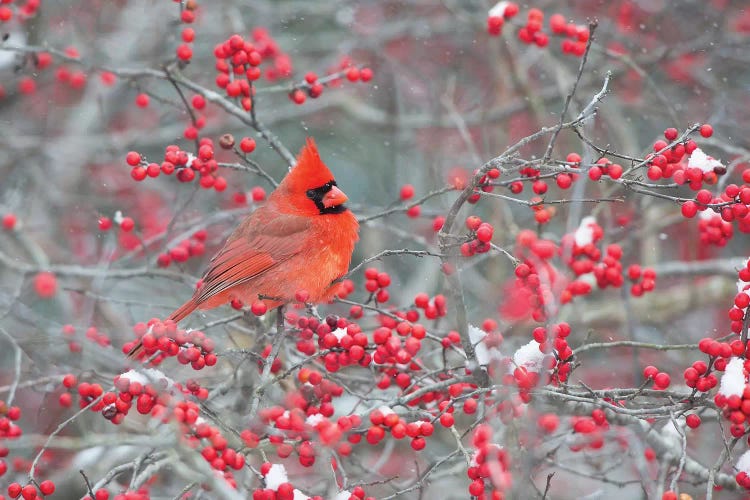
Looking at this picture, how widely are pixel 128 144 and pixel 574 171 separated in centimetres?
377

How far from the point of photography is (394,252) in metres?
2.73

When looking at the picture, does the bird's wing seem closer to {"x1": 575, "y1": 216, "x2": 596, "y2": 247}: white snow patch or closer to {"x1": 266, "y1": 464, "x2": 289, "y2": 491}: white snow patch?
{"x1": 575, "y1": 216, "x2": 596, "y2": 247}: white snow patch

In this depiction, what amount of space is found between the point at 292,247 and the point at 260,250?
0.51 ft

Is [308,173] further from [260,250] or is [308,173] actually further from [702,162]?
[702,162]

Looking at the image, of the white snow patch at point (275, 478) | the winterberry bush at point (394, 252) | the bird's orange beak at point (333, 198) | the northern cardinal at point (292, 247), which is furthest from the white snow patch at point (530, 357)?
the bird's orange beak at point (333, 198)

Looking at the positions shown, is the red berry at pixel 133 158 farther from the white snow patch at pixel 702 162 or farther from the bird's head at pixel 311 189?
the white snow patch at pixel 702 162

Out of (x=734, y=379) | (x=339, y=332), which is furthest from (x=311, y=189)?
(x=734, y=379)

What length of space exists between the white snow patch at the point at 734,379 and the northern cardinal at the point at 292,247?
160 centimetres

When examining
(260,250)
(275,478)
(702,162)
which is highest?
(702,162)

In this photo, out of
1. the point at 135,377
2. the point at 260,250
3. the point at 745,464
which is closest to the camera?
the point at 745,464

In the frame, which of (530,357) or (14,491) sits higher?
(530,357)

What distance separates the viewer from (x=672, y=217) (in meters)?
5.02

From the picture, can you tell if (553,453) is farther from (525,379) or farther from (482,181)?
(482,181)

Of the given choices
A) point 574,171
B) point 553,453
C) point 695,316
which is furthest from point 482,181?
point 695,316
